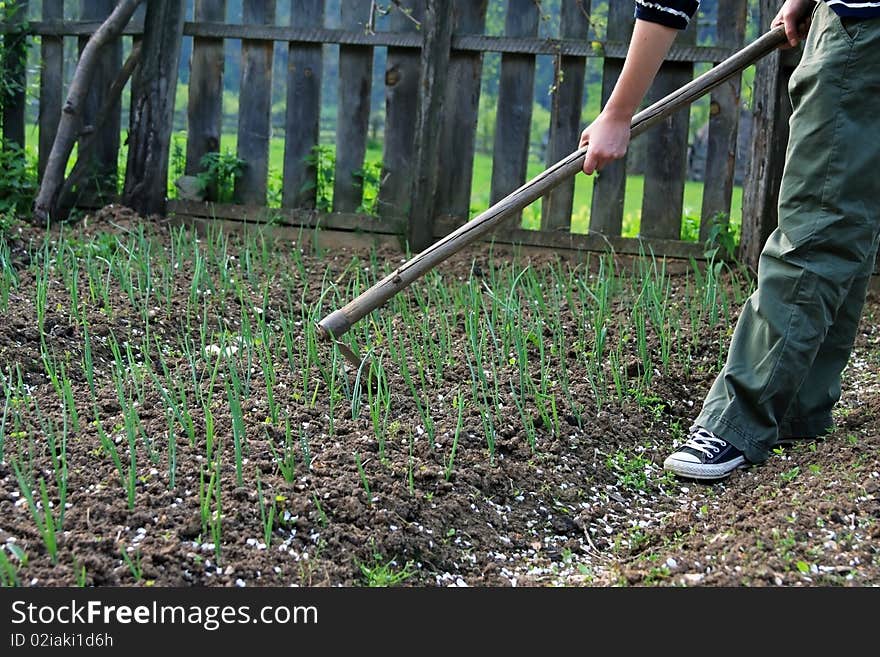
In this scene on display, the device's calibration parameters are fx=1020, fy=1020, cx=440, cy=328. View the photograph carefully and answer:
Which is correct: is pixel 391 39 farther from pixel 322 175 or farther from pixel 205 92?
pixel 205 92

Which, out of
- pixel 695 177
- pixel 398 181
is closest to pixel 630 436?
pixel 398 181

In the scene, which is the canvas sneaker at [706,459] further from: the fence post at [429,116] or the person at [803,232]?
the fence post at [429,116]

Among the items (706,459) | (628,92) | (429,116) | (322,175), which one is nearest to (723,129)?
(429,116)

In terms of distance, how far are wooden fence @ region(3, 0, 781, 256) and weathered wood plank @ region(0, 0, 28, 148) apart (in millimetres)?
79

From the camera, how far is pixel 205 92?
509cm

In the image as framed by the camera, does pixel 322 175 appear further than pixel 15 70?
No

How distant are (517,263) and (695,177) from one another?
31.5 feet

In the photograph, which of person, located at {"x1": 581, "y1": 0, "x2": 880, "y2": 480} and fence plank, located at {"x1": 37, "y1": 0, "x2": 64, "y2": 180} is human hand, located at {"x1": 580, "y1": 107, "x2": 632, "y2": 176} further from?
fence plank, located at {"x1": 37, "y1": 0, "x2": 64, "y2": 180}

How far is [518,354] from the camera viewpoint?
Answer: 2.90m

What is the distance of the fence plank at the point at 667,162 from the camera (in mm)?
4484

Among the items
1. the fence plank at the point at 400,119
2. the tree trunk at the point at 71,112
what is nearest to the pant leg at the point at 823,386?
the fence plank at the point at 400,119

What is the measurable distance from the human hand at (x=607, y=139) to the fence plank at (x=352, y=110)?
2454mm

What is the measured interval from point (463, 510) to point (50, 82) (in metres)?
3.97

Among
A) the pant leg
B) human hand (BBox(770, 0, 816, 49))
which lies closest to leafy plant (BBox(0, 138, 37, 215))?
human hand (BBox(770, 0, 816, 49))
